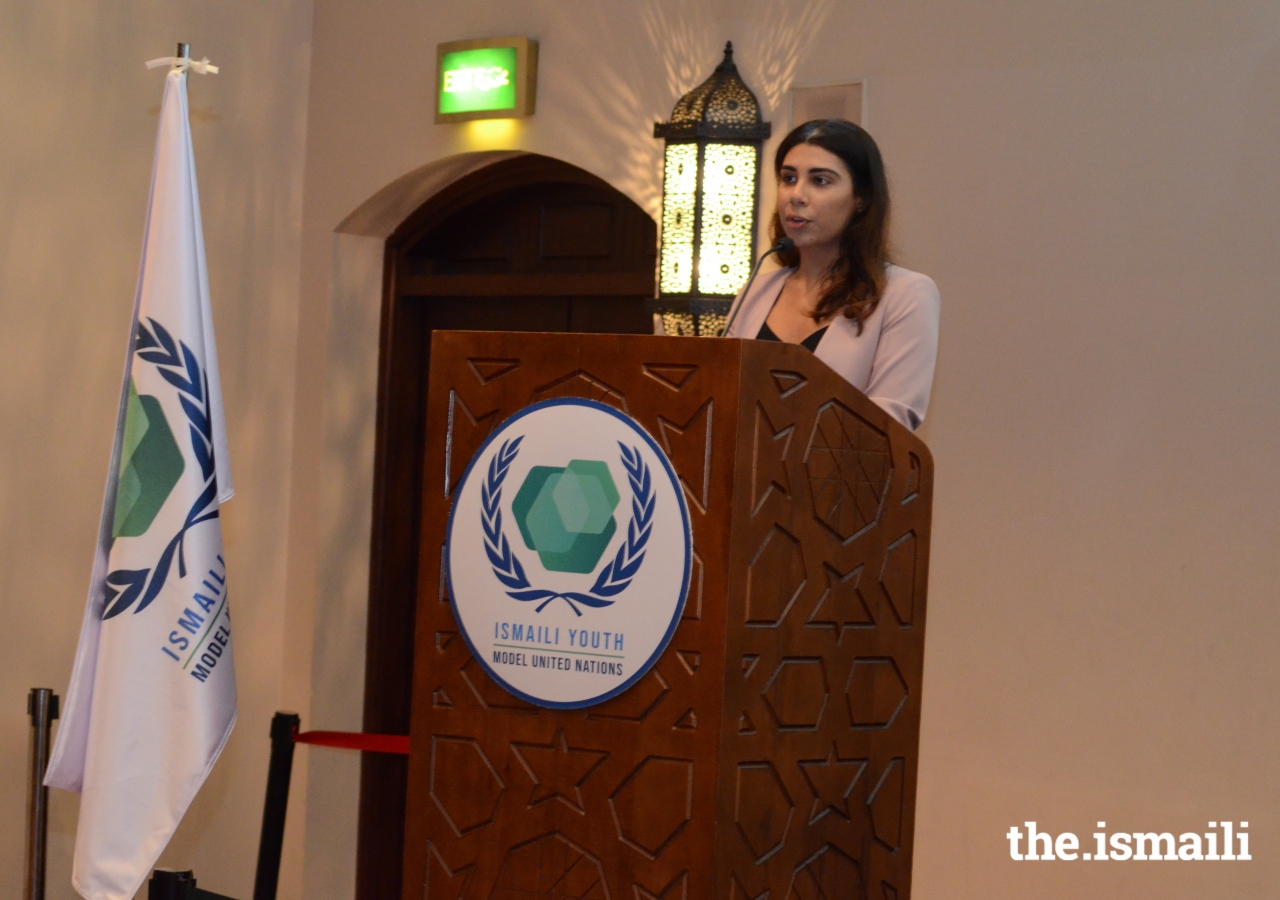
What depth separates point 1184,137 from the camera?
308 cm

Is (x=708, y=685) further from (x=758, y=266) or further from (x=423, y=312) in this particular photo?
(x=423, y=312)

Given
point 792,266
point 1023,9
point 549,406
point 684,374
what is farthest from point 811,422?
point 1023,9

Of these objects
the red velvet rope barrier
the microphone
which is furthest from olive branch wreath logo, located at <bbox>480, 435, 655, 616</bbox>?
the red velvet rope barrier

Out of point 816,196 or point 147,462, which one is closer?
point 816,196

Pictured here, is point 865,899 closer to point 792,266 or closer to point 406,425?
point 792,266

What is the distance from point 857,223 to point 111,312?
98.7 inches

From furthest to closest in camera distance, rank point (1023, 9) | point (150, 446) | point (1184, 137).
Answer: point (1023, 9), point (1184, 137), point (150, 446)

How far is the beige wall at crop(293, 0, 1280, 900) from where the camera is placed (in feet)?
9.80

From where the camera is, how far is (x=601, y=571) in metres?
1.73

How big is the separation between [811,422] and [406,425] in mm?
3147

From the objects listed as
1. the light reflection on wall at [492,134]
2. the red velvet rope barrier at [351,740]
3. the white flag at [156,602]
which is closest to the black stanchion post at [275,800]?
the red velvet rope barrier at [351,740]

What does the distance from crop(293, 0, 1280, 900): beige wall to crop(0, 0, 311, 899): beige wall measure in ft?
5.97

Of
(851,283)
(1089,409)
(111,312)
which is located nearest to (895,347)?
(851,283)

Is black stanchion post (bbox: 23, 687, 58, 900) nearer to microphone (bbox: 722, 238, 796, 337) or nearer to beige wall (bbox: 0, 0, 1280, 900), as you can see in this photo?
beige wall (bbox: 0, 0, 1280, 900)
